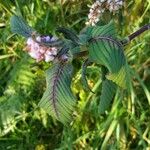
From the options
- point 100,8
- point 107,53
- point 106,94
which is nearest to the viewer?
point 107,53

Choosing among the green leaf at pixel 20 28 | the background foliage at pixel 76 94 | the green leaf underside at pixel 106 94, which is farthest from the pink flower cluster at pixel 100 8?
the green leaf at pixel 20 28

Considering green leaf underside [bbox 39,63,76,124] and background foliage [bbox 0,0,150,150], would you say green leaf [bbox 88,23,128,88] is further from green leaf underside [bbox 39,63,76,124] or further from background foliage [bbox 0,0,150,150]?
background foliage [bbox 0,0,150,150]

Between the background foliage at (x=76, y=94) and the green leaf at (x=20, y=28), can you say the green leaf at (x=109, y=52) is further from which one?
the background foliage at (x=76, y=94)

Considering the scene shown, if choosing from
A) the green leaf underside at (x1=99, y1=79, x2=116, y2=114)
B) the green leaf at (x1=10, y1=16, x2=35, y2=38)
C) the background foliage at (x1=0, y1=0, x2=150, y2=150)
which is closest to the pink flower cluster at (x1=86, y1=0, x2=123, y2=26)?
the background foliage at (x1=0, y1=0, x2=150, y2=150)

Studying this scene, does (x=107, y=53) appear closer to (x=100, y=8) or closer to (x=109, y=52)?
(x=109, y=52)

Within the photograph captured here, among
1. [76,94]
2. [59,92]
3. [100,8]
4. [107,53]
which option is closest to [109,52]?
[107,53]

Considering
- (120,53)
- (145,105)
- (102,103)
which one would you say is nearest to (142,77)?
(145,105)
